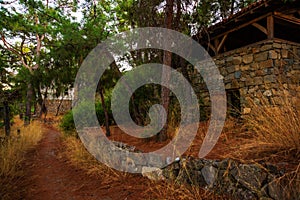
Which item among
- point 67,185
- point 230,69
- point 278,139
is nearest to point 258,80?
point 230,69

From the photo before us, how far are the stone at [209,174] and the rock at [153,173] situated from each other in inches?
35.1

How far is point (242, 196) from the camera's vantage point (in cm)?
254

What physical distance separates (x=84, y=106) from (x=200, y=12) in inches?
199

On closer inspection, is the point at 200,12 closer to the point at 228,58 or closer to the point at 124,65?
the point at 228,58

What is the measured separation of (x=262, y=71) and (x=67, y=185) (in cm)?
557

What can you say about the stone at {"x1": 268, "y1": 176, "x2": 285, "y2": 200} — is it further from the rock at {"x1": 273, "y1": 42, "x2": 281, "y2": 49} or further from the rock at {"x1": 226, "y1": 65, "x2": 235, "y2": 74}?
the rock at {"x1": 226, "y1": 65, "x2": 235, "y2": 74}

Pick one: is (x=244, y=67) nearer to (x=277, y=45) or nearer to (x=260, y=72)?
(x=260, y=72)

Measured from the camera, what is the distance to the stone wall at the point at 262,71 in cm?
551

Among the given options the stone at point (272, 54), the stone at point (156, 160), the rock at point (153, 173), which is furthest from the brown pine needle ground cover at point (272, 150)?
the stone at point (272, 54)

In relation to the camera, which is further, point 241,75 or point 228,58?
point 228,58

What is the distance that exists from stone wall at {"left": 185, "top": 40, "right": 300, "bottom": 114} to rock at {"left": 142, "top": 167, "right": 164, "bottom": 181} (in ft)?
10.4

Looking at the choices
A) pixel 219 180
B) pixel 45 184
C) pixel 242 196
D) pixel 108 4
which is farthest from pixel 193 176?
pixel 108 4

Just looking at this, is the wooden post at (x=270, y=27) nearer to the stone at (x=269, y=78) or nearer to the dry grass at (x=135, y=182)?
the stone at (x=269, y=78)

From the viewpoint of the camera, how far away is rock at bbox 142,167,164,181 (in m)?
3.75
